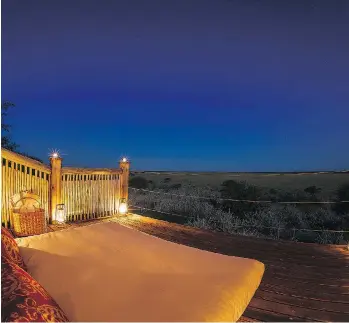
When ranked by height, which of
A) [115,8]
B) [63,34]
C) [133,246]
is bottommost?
[133,246]

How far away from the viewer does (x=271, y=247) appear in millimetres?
3668

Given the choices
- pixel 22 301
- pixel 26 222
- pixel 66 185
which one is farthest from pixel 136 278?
pixel 66 185

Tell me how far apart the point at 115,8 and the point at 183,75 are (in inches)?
199

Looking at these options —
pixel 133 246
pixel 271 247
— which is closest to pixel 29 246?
pixel 133 246

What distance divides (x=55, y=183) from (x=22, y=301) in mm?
4156

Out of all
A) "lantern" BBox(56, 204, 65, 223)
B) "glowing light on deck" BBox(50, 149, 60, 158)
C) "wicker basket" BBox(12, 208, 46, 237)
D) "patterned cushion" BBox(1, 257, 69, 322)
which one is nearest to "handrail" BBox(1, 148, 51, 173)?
"glowing light on deck" BBox(50, 149, 60, 158)

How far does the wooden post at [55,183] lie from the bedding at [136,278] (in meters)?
2.94

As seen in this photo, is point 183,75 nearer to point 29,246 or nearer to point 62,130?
point 62,130

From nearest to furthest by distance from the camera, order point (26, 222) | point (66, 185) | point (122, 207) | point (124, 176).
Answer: point (26, 222) → point (66, 185) → point (122, 207) → point (124, 176)

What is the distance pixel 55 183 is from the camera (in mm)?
4664

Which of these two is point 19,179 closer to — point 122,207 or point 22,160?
point 22,160

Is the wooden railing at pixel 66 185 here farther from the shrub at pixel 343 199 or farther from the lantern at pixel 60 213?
the shrub at pixel 343 199

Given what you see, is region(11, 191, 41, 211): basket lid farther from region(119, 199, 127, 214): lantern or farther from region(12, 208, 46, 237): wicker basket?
region(119, 199, 127, 214): lantern

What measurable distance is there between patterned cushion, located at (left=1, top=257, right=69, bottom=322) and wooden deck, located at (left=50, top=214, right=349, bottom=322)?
153cm
